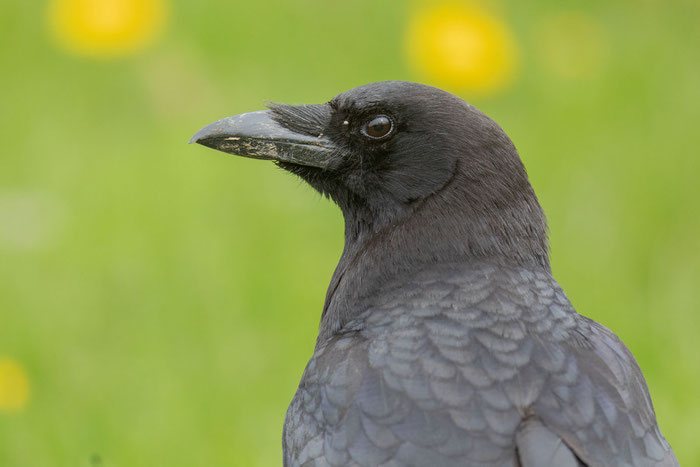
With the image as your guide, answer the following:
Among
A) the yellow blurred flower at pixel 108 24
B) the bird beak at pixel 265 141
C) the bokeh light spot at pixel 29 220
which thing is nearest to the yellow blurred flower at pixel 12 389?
the bokeh light spot at pixel 29 220

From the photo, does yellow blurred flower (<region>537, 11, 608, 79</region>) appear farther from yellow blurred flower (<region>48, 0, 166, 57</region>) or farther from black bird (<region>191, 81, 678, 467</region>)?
black bird (<region>191, 81, 678, 467</region>)

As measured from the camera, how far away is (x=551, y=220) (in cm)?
681

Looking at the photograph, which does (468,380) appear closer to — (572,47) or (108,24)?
(108,24)

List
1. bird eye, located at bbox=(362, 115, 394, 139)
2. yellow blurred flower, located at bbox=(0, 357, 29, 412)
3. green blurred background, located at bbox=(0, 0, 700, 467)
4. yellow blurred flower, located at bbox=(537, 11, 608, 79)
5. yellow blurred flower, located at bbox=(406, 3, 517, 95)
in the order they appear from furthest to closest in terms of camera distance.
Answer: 1. yellow blurred flower, located at bbox=(537, 11, 608, 79)
2. yellow blurred flower, located at bbox=(406, 3, 517, 95)
3. green blurred background, located at bbox=(0, 0, 700, 467)
4. yellow blurred flower, located at bbox=(0, 357, 29, 412)
5. bird eye, located at bbox=(362, 115, 394, 139)

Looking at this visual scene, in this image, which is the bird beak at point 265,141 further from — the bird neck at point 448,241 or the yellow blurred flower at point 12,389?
the yellow blurred flower at point 12,389

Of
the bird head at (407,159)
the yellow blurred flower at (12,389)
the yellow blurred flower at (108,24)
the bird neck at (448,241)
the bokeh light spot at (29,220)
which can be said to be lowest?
the yellow blurred flower at (12,389)

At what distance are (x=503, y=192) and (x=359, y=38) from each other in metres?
5.57

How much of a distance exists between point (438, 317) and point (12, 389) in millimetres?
2477

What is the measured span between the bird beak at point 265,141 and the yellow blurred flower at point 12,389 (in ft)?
5.92

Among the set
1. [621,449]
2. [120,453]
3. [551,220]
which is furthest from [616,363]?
[551,220]

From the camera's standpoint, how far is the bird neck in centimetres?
374

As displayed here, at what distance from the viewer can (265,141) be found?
3980 mm

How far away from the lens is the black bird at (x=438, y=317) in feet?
10.5

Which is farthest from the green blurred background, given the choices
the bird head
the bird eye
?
the bird eye
